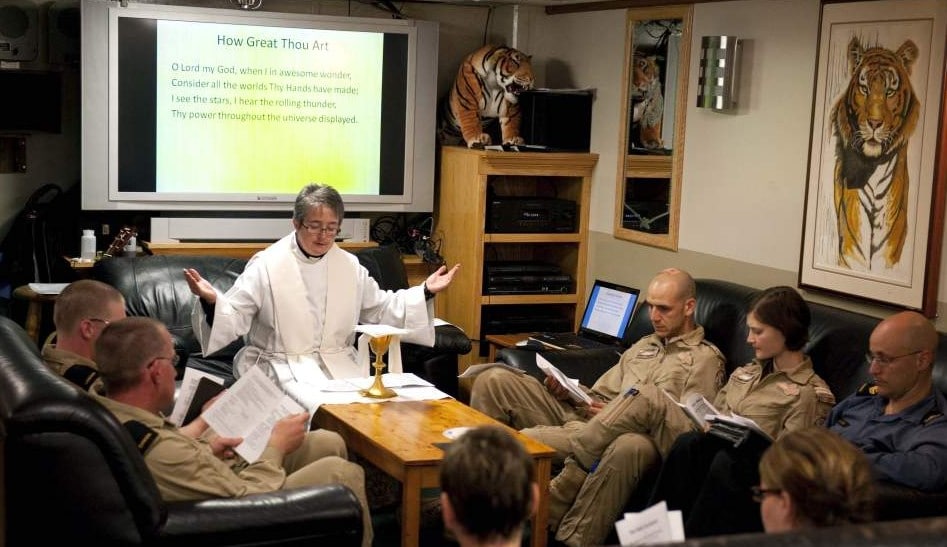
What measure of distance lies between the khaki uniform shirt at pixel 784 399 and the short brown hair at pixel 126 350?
205 centimetres

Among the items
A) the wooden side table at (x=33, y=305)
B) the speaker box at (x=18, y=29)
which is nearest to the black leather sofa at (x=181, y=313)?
the wooden side table at (x=33, y=305)

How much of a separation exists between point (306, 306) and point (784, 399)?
1932 mm

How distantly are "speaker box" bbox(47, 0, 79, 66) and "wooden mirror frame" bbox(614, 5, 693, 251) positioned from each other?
2.82m

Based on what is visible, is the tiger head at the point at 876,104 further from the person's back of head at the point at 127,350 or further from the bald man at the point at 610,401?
the person's back of head at the point at 127,350

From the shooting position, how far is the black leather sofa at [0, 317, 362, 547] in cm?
289

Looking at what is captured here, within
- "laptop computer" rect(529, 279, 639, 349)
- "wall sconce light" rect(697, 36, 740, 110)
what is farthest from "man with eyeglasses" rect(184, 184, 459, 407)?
"wall sconce light" rect(697, 36, 740, 110)

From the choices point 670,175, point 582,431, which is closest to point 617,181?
point 670,175

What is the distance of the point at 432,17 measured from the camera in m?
7.30

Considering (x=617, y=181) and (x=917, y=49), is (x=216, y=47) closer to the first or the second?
(x=617, y=181)

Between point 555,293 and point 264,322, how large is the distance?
89.1 inches

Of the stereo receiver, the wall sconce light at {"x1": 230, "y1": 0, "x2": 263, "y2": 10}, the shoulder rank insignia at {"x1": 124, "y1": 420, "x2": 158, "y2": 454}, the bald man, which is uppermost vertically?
the wall sconce light at {"x1": 230, "y1": 0, "x2": 263, "y2": 10}

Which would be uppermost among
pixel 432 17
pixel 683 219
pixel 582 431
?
pixel 432 17

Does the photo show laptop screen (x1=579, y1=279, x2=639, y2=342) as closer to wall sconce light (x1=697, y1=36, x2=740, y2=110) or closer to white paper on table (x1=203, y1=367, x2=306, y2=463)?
wall sconce light (x1=697, y1=36, x2=740, y2=110)

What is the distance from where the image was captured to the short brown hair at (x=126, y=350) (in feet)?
10.5
